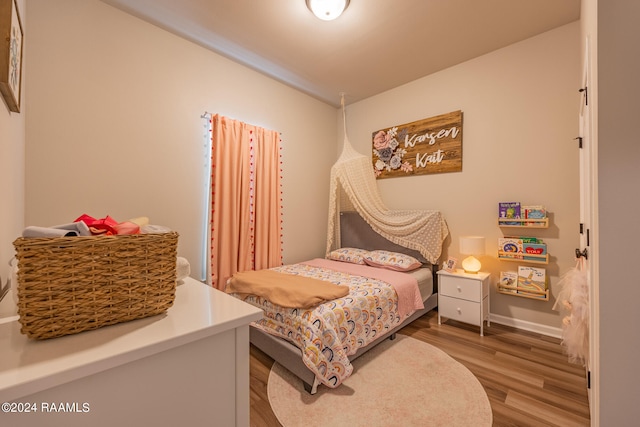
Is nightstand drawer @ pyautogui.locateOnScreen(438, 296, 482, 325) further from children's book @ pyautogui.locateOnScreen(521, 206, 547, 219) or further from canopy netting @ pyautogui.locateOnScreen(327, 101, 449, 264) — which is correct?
children's book @ pyautogui.locateOnScreen(521, 206, 547, 219)

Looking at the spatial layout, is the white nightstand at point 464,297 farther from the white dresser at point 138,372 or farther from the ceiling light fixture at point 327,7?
the ceiling light fixture at point 327,7

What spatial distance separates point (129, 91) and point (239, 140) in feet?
3.42

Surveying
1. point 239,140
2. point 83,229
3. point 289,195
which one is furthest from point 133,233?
point 289,195

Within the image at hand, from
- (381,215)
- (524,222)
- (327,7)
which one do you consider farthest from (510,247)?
(327,7)

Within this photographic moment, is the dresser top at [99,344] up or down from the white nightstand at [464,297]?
up

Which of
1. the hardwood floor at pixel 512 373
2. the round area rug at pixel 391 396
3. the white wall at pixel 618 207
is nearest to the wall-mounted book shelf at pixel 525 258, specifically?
the hardwood floor at pixel 512 373

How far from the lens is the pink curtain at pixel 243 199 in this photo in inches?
112

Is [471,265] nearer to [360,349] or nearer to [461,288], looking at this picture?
[461,288]

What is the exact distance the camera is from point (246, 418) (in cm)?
84

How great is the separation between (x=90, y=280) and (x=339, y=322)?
1615mm

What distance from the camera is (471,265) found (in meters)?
2.83

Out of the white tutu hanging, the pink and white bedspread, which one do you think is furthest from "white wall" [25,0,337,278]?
the white tutu hanging

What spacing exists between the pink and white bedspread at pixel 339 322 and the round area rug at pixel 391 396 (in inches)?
6.0

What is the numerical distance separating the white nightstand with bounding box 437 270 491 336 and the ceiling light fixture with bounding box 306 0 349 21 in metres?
2.68
